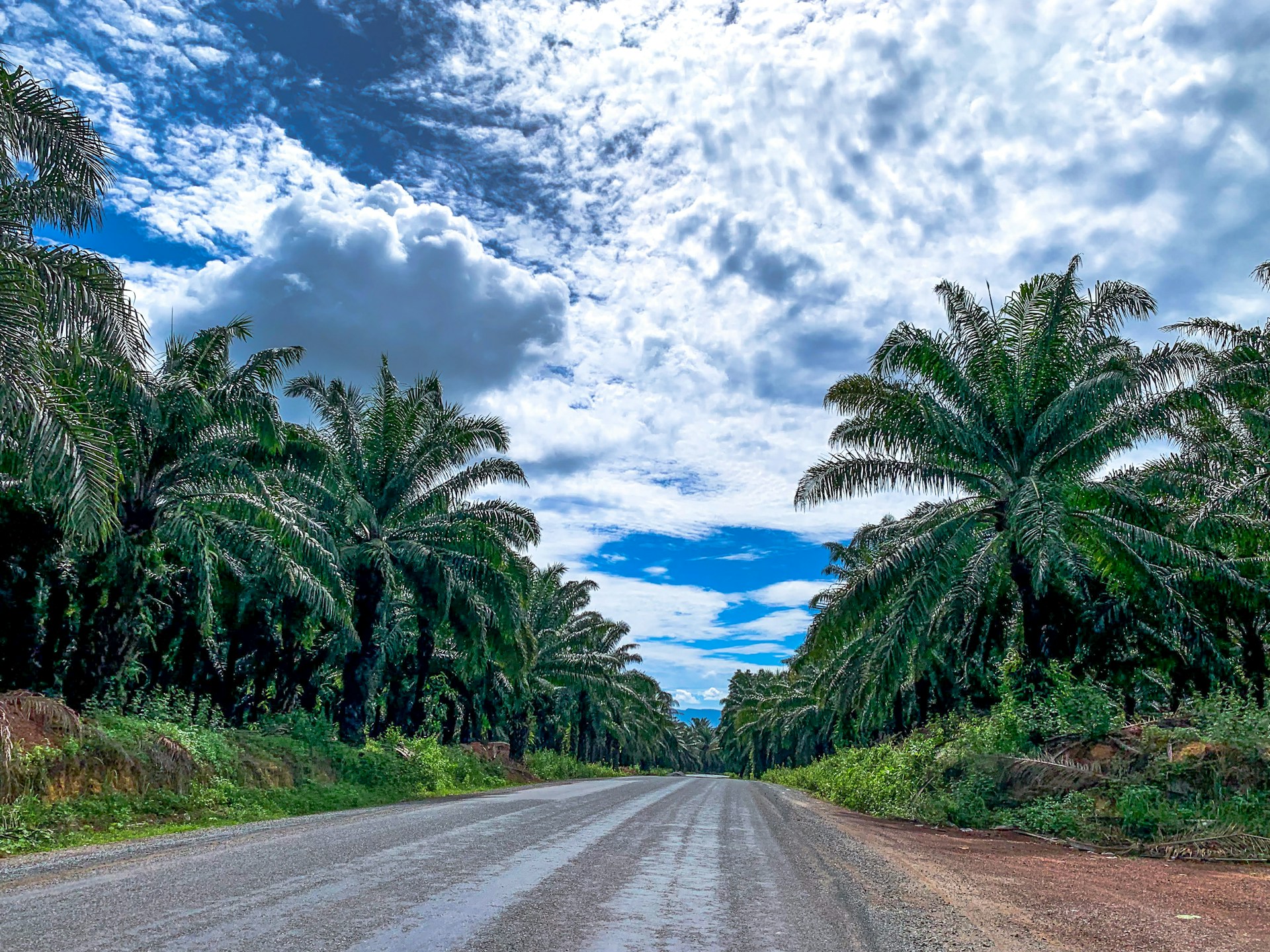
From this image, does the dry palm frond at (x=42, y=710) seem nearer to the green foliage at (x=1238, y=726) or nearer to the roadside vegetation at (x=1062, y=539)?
the roadside vegetation at (x=1062, y=539)

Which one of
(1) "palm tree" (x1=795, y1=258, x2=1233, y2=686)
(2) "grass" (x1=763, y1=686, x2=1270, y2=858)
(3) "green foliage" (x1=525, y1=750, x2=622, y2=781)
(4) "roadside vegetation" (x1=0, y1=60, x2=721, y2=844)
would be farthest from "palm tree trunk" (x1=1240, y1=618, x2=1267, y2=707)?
(3) "green foliage" (x1=525, y1=750, x2=622, y2=781)

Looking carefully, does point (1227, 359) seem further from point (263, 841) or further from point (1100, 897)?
point (263, 841)

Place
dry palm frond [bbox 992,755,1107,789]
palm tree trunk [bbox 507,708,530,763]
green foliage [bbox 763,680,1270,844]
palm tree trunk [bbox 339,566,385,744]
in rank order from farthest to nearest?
palm tree trunk [bbox 507,708,530,763] < palm tree trunk [bbox 339,566,385,744] < dry palm frond [bbox 992,755,1107,789] < green foliage [bbox 763,680,1270,844]

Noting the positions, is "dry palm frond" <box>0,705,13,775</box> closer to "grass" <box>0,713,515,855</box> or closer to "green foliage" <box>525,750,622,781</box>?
"grass" <box>0,713,515,855</box>

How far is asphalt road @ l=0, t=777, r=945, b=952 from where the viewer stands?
177 inches

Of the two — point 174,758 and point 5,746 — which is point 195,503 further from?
point 5,746

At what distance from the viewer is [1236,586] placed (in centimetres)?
1680

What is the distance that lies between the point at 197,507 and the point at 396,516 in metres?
5.63

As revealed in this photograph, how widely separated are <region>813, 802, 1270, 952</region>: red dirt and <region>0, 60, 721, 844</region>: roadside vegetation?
890cm

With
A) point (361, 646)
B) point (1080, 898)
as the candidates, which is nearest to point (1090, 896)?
point (1080, 898)

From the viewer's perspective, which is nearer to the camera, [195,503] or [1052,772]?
[1052,772]

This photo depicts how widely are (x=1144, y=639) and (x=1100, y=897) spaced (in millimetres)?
15133

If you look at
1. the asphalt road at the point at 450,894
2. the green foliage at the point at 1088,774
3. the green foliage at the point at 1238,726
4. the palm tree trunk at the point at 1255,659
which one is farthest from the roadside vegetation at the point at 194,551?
the palm tree trunk at the point at 1255,659

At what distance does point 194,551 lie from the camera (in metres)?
15.1
